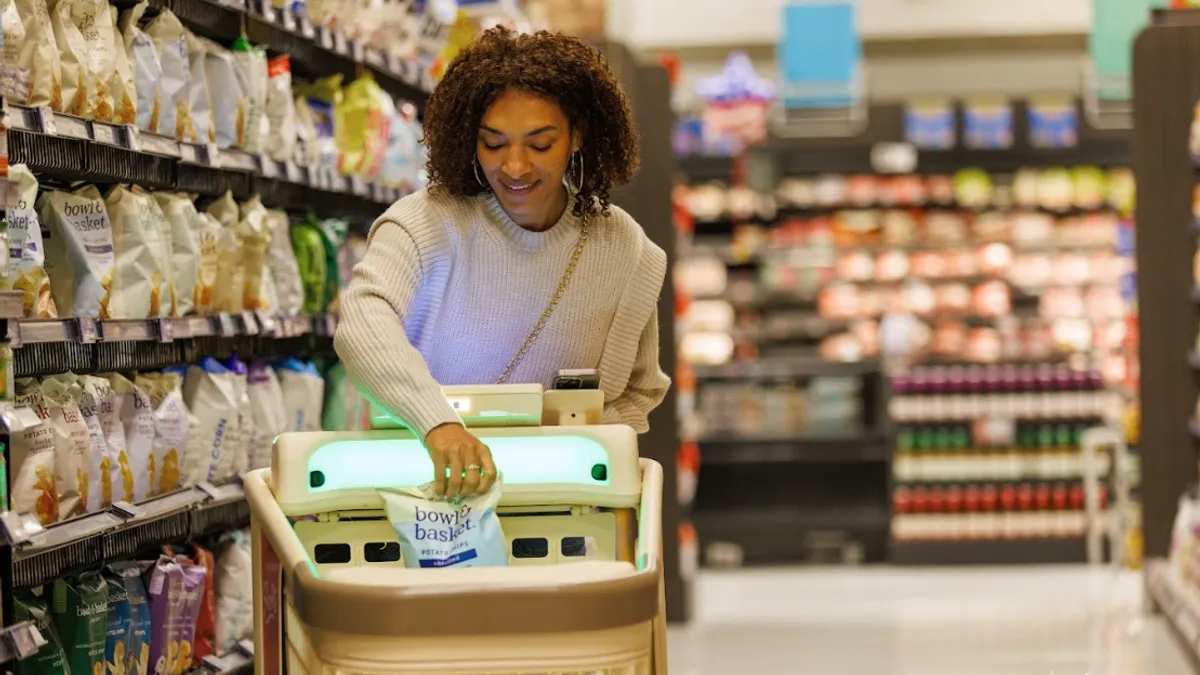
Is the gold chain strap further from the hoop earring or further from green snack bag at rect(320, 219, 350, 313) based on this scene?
green snack bag at rect(320, 219, 350, 313)

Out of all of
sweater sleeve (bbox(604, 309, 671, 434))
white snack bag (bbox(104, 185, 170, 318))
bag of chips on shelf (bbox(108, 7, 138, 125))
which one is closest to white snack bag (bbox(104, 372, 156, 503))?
white snack bag (bbox(104, 185, 170, 318))

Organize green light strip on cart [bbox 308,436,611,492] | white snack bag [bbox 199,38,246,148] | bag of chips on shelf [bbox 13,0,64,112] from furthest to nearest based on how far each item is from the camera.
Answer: white snack bag [bbox 199,38,246,148], bag of chips on shelf [bbox 13,0,64,112], green light strip on cart [bbox 308,436,611,492]

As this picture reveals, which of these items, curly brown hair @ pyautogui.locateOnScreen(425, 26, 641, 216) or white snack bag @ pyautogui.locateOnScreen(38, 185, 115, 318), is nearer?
curly brown hair @ pyautogui.locateOnScreen(425, 26, 641, 216)

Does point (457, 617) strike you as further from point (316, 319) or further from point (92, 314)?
point (316, 319)

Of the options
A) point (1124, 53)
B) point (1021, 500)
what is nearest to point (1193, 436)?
point (1021, 500)

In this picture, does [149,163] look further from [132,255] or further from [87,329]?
[87,329]

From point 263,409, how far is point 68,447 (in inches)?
45.1

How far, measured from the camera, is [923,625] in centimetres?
741

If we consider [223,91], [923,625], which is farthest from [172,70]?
[923,625]

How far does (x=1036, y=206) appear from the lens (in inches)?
448

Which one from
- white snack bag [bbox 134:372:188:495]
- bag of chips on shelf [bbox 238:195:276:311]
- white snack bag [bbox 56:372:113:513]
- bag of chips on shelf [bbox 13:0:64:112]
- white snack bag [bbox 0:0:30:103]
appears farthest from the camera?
bag of chips on shelf [bbox 238:195:276:311]

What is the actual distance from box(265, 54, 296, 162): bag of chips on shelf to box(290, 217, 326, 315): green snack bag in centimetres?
33

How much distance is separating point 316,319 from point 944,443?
5492mm

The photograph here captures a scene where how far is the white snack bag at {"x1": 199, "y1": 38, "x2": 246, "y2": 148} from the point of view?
428 centimetres
